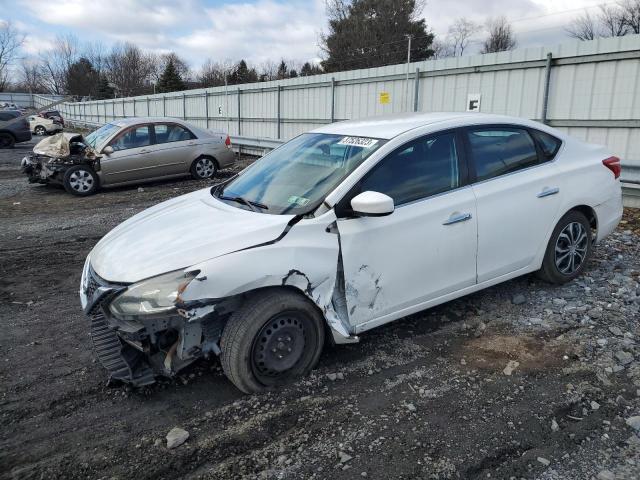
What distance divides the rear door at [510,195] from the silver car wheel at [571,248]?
1.04 ft

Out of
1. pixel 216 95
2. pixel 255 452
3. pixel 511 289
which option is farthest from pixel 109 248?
pixel 216 95

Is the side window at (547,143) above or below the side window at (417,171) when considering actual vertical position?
above

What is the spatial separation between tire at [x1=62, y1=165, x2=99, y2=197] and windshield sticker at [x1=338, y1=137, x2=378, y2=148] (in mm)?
8815

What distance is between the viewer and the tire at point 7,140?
73.8ft

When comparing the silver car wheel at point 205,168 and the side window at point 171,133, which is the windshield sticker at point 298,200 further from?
the silver car wheel at point 205,168

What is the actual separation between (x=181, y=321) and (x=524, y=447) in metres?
2.07

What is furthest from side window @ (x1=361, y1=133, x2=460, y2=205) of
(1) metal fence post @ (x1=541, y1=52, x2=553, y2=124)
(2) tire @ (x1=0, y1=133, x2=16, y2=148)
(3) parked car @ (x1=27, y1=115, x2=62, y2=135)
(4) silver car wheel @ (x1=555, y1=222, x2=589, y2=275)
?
(3) parked car @ (x1=27, y1=115, x2=62, y2=135)

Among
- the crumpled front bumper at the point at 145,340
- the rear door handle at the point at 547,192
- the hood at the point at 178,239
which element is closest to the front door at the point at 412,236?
the hood at the point at 178,239

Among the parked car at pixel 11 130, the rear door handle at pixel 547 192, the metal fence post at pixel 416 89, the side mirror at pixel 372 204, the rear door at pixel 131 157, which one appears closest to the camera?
the side mirror at pixel 372 204

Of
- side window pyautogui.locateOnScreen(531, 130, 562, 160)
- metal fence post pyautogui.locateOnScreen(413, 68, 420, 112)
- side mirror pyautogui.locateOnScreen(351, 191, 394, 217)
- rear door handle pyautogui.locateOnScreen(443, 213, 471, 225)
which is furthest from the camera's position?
metal fence post pyautogui.locateOnScreen(413, 68, 420, 112)

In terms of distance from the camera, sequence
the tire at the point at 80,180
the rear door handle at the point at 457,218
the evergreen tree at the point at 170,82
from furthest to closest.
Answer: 1. the evergreen tree at the point at 170,82
2. the tire at the point at 80,180
3. the rear door handle at the point at 457,218

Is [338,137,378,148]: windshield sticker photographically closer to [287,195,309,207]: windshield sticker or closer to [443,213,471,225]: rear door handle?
[287,195,309,207]: windshield sticker

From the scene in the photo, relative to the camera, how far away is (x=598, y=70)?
816cm

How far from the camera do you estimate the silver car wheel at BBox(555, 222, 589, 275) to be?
4.70 metres
